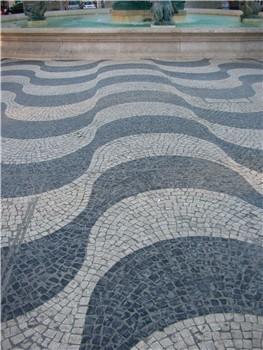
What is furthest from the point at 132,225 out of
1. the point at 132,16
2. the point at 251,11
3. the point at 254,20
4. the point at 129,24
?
the point at 132,16

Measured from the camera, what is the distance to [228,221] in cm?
282

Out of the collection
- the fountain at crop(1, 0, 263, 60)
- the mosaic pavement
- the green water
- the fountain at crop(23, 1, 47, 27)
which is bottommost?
the mosaic pavement

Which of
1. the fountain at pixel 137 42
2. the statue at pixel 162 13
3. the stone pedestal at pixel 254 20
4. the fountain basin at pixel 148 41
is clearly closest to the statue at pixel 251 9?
the stone pedestal at pixel 254 20

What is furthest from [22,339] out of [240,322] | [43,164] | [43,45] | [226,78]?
[43,45]

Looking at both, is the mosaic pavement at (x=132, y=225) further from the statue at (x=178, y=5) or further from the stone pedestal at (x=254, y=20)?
the statue at (x=178, y=5)

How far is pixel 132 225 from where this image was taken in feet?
9.17

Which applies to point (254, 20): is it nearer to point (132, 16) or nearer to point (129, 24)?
point (129, 24)

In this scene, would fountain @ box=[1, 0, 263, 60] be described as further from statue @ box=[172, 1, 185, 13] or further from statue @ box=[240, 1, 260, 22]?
statue @ box=[172, 1, 185, 13]

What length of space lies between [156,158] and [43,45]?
6645mm

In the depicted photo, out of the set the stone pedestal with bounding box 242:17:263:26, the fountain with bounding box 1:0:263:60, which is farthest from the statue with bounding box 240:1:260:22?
the fountain with bounding box 1:0:263:60

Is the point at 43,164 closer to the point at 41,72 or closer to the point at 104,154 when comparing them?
the point at 104,154

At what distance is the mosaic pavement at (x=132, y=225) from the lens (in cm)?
199

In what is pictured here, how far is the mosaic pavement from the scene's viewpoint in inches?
→ 78.5

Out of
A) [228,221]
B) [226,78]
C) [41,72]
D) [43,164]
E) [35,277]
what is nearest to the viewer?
[35,277]
